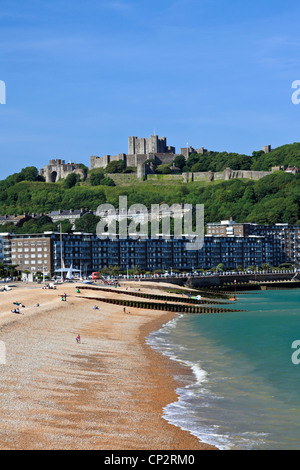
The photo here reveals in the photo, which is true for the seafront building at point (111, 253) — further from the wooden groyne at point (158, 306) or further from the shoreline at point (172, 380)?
the shoreline at point (172, 380)

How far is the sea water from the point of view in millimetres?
23625

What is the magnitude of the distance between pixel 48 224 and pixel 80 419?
17674cm

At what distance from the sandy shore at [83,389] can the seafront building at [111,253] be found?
87564 millimetres

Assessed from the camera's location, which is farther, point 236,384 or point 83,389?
point 236,384

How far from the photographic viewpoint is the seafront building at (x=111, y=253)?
149375mm

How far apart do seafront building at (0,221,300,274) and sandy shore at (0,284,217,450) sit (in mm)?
87564

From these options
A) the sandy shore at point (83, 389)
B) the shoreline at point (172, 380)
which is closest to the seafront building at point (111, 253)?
the sandy shore at point (83, 389)

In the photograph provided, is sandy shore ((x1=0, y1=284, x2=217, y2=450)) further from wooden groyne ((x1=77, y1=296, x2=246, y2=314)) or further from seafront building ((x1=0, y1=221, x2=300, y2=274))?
seafront building ((x1=0, y1=221, x2=300, y2=274))

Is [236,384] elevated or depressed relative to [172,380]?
depressed

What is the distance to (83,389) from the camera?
2797 centimetres

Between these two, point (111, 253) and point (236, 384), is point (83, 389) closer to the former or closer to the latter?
point (236, 384)

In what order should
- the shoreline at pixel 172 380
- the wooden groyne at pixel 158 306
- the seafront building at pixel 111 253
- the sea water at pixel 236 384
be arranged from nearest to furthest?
the shoreline at pixel 172 380 < the sea water at pixel 236 384 < the wooden groyne at pixel 158 306 < the seafront building at pixel 111 253

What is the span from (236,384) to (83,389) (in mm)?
8281

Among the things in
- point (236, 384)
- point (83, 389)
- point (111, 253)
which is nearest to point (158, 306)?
point (236, 384)
